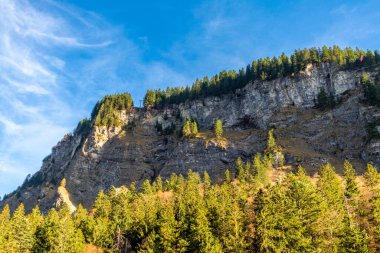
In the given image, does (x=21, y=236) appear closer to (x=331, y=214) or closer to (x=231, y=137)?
(x=331, y=214)

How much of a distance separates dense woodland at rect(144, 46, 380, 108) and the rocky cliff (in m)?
3.92

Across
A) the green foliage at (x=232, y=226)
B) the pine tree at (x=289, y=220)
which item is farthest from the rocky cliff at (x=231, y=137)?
the pine tree at (x=289, y=220)

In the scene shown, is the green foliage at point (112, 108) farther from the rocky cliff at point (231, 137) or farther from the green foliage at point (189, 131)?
the green foliage at point (189, 131)

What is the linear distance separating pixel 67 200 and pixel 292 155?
8914 cm

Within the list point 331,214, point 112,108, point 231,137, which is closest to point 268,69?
point 231,137

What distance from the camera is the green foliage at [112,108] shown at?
17712 centimetres

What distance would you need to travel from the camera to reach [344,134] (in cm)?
13188

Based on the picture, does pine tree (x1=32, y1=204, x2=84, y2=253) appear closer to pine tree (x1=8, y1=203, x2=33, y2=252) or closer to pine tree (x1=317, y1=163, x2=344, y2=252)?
pine tree (x1=8, y1=203, x2=33, y2=252)

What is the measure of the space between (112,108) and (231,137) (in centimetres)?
6965

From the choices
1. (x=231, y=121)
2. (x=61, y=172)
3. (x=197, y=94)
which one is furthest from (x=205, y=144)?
(x=61, y=172)

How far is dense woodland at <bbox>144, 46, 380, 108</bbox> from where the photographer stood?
514ft

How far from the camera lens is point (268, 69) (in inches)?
6850

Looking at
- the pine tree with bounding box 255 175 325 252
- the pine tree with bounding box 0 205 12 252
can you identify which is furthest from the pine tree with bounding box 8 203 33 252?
the pine tree with bounding box 255 175 325 252

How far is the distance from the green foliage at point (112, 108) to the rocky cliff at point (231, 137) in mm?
3442
